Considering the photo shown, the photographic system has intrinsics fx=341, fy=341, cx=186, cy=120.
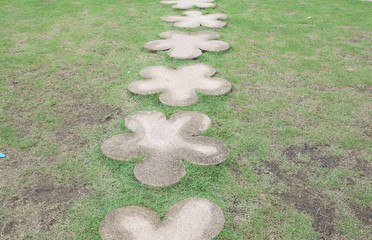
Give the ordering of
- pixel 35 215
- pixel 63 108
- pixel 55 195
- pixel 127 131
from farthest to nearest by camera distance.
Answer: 1. pixel 63 108
2. pixel 127 131
3. pixel 55 195
4. pixel 35 215

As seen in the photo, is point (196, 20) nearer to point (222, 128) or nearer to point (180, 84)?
point (180, 84)

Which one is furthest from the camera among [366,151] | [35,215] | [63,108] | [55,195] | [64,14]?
[64,14]

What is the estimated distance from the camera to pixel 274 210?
1.90 m

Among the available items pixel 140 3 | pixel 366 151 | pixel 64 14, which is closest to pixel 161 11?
pixel 140 3

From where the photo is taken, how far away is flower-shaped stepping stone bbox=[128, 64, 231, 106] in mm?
3064

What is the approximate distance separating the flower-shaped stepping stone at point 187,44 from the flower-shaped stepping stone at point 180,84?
0.42 metres

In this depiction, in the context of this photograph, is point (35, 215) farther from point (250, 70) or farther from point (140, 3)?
point (140, 3)

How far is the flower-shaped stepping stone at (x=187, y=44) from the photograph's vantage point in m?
4.04

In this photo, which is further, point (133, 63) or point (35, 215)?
point (133, 63)

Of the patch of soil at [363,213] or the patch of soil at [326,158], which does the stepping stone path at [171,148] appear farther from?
the patch of soil at [363,213]

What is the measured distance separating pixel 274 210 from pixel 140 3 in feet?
17.8

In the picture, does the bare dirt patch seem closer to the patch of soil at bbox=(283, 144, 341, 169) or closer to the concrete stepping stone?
the patch of soil at bbox=(283, 144, 341, 169)

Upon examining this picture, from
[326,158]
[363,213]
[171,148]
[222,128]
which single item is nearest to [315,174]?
[326,158]

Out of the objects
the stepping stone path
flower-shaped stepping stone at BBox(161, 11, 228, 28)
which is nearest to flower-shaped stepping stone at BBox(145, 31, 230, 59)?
the stepping stone path
